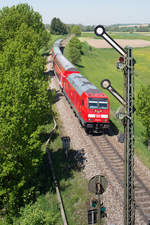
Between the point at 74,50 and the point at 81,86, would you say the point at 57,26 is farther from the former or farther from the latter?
the point at 81,86

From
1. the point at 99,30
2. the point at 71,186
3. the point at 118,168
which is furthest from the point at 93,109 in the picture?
the point at 99,30

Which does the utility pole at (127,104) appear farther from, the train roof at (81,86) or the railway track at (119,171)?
the train roof at (81,86)

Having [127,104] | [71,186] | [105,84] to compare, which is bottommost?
[71,186]

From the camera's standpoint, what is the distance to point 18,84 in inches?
644

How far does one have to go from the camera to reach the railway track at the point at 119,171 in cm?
1648

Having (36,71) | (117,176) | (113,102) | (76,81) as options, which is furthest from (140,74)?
(117,176)

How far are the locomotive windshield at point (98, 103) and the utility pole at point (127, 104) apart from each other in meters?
16.5

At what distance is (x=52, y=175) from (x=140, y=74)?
66.7 m

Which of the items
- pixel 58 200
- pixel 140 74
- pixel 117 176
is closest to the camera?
pixel 58 200

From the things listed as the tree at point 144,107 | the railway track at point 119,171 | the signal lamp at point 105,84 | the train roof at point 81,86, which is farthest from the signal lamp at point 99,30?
the train roof at point 81,86

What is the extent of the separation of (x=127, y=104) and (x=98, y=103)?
56.8 feet

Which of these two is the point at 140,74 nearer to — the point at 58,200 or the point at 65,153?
the point at 65,153

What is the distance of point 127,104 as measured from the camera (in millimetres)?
8688

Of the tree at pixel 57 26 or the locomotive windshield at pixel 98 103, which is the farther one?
the tree at pixel 57 26
